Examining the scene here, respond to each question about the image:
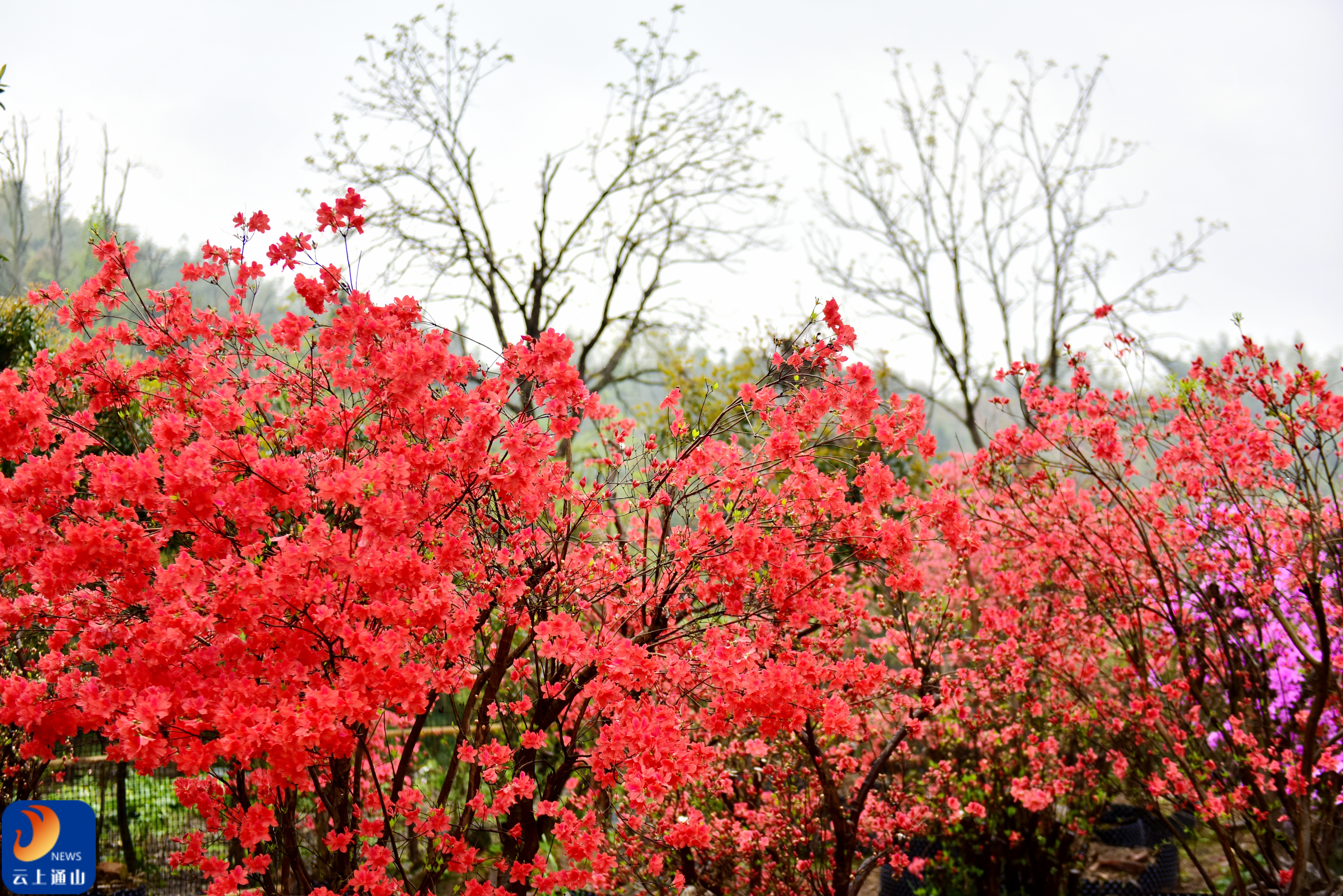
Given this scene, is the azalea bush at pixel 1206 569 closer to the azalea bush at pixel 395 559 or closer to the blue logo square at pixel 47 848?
the azalea bush at pixel 395 559

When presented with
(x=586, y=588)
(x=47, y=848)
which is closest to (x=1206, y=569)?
(x=586, y=588)

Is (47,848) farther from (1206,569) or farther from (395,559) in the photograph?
(1206,569)

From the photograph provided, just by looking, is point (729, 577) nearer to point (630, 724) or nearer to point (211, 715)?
point (630, 724)

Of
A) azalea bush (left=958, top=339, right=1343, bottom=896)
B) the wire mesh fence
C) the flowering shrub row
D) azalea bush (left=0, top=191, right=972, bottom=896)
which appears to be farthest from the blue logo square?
azalea bush (left=958, top=339, right=1343, bottom=896)

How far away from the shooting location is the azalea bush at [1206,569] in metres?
4.85

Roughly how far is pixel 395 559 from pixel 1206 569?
4966mm

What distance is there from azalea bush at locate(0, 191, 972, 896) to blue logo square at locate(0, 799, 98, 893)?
2.17 metres

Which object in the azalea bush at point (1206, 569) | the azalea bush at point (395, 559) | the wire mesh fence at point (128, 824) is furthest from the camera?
the wire mesh fence at point (128, 824)

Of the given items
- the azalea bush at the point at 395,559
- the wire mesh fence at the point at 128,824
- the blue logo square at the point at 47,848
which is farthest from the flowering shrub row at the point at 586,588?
the wire mesh fence at the point at 128,824

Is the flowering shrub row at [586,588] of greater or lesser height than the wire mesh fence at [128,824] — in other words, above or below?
above

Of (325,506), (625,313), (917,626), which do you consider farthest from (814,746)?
(625,313)

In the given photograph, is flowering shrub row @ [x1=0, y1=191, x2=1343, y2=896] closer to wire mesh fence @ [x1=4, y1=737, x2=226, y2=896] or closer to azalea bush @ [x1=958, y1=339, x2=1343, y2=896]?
azalea bush @ [x1=958, y1=339, x2=1343, y2=896]

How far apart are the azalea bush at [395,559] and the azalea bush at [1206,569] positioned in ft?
6.08

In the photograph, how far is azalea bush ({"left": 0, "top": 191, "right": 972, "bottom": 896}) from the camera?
2871mm
